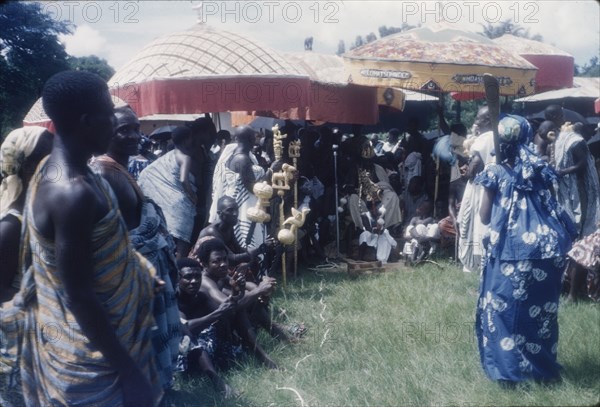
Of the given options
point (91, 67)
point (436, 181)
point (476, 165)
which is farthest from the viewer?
point (91, 67)

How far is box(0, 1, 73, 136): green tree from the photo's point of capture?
11164 millimetres

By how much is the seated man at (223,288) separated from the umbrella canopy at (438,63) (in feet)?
11.6

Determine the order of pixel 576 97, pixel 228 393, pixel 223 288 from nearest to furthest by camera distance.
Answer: pixel 228 393
pixel 223 288
pixel 576 97

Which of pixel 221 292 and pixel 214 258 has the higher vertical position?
pixel 214 258

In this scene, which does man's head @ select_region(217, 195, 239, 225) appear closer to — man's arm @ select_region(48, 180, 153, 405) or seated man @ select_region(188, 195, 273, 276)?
seated man @ select_region(188, 195, 273, 276)

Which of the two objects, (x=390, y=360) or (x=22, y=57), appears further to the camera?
(x=22, y=57)

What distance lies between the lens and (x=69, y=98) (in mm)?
1855

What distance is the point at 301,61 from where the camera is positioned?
884 centimetres

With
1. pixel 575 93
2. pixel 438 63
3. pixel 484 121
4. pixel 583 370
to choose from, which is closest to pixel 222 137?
pixel 438 63

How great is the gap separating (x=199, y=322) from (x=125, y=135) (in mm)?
1480

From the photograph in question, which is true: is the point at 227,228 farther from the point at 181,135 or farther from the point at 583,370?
the point at 583,370

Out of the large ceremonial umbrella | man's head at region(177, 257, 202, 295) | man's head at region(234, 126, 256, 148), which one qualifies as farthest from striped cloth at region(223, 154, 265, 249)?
the large ceremonial umbrella

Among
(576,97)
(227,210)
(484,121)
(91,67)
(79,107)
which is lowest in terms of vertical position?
(227,210)

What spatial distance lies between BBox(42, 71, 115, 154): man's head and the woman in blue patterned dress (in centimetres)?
255
